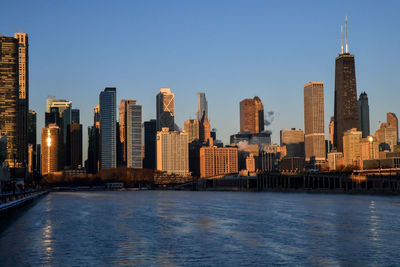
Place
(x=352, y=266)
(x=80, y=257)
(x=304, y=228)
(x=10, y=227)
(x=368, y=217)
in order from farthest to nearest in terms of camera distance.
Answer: (x=368, y=217) → (x=10, y=227) → (x=304, y=228) → (x=80, y=257) → (x=352, y=266)

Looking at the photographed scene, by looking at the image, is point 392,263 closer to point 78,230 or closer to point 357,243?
point 357,243

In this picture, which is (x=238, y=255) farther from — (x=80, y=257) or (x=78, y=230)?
(x=78, y=230)

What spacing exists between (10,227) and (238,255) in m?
32.5

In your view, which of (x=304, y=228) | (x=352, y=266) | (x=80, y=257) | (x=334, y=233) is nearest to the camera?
(x=352, y=266)

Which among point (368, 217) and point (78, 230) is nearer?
point (78, 230)

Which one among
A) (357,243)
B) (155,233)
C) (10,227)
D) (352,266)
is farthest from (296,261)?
(10,227)

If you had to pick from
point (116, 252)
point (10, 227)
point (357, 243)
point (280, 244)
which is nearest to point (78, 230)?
point (10, 227)

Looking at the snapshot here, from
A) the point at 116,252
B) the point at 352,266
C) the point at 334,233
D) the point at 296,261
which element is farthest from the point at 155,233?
the point at 352,266

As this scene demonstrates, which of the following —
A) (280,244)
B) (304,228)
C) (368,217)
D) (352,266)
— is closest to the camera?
(352,266)

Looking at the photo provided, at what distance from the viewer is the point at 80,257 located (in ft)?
128

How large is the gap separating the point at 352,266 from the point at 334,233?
18418 mm

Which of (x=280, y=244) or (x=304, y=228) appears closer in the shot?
(x=280, y=244)

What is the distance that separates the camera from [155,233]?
53781 millimetres

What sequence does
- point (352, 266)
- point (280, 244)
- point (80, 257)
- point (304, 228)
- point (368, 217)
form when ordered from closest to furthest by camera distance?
point (352, 266) → point (80, 257) → point (280, 244) → point (304, 228) → point (368, 217)
